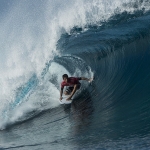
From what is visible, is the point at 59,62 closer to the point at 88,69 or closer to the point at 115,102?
the point at 88,69

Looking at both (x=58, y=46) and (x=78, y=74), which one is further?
(x=58, y=46)

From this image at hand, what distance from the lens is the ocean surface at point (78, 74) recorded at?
915cm

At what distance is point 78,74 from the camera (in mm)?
14977

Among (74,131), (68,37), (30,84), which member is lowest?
(74,131)

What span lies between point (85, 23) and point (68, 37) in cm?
153

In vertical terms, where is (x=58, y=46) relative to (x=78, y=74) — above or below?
above

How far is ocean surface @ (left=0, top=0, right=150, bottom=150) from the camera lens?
30.0 feet

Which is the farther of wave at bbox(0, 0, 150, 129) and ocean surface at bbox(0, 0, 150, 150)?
wave at bbox(0, 0, 150, 129)

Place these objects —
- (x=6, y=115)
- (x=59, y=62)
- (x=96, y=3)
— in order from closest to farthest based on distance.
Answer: (x=6, y=115) → (x=59, y=62) → (x=96, y=3)

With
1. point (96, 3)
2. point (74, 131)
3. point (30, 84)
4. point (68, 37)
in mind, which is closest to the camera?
point (74, 131)

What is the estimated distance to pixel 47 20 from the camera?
23.8 meters

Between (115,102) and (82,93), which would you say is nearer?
(115,102)

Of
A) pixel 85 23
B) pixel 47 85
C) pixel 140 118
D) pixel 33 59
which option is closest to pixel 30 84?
pixel 47 85

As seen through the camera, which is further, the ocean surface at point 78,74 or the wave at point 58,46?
the wave at point 58,46
